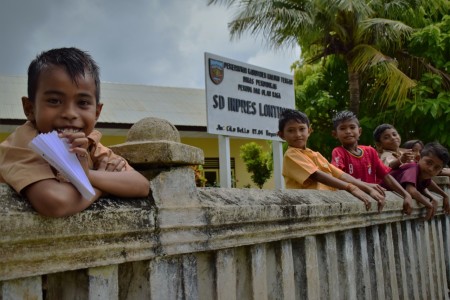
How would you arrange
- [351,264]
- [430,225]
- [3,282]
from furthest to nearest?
[430,225], [351,264], [3,282]

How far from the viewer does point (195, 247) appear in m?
1.66

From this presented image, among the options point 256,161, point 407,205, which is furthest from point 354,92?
point 407,205

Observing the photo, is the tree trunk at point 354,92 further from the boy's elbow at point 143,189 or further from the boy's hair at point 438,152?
the boy's elbow at point 143,189

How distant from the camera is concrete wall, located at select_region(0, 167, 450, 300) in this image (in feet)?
4.15

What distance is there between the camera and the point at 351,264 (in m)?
2.66

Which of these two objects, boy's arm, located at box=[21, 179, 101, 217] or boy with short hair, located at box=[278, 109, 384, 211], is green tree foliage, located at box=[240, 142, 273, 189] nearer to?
boy with short hair, located at box=[278, 109, 384, 211]

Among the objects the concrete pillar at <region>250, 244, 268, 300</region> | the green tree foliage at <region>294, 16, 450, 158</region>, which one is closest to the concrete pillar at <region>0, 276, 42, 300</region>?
the concrete pillar at <region>250, 244, 268, 300</region>

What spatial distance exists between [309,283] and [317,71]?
1094 cm

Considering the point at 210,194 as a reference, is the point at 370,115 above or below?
above

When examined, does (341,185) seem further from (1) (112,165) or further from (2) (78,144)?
(2) (78,144)

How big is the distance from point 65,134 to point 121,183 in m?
0.22

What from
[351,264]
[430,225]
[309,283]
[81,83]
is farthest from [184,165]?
[430,225]

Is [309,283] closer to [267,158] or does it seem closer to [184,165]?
[184,165]

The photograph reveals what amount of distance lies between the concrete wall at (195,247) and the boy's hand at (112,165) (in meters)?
0.10
